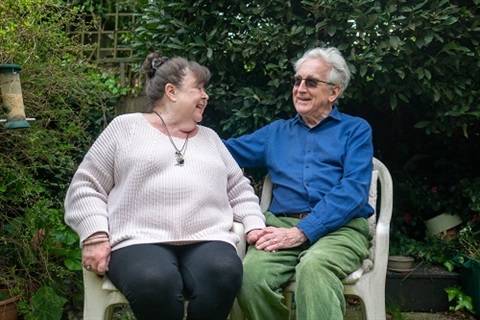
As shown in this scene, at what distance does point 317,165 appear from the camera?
2.88 meters

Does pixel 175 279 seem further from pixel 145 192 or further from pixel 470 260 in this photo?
pixel 470 260

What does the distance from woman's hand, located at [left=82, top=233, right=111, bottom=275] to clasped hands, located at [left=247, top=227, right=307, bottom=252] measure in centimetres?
66

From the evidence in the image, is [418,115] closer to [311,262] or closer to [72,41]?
[311,262]

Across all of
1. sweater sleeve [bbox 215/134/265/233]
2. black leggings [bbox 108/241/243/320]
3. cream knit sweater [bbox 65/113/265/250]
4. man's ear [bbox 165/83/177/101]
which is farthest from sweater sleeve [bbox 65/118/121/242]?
sweater sleeve [bbox 215/134/265/233]

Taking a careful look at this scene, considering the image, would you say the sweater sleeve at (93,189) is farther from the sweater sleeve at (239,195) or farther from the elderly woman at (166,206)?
the sweater sleeve at (239,195)

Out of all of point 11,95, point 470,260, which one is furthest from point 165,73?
point 470,260

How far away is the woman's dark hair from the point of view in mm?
2752

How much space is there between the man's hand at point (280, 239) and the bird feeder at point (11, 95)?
1171 mm

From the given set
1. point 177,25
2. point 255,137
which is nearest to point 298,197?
point 255,137

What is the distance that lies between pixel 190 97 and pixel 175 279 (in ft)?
2.81

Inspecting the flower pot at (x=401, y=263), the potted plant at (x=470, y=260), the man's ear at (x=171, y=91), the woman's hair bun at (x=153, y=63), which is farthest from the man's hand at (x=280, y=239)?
the potted plant at (x=470, y=260)

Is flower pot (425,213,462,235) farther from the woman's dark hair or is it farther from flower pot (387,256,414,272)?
the woman's dark hair

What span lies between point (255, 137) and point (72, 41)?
49.4 inches

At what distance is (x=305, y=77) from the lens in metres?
2.96
